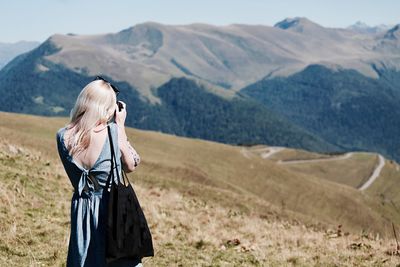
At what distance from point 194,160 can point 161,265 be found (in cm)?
9342

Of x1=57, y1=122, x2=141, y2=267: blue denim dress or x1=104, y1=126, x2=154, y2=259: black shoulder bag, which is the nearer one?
x1=104, y1=126, x2=154, y2=259: black shoulder bag

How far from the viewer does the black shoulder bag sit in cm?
650

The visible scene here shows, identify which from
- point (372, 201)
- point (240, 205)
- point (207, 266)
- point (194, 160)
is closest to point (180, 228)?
point (207, 266)

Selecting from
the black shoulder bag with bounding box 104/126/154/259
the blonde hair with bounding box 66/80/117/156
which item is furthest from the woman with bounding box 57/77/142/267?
the black shoulder bag with bounding box 104/126/154/259

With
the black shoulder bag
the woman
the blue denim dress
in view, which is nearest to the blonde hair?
the woman

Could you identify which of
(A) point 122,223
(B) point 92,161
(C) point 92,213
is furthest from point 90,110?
(A) point 122,223

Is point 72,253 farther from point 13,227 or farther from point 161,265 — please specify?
point 13,227

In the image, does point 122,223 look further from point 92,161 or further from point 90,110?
point 90,110

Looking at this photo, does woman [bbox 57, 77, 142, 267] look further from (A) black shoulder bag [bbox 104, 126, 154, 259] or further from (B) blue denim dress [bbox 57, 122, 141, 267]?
(A) black shoulder bag [bbox 104, 126, 154, 259]

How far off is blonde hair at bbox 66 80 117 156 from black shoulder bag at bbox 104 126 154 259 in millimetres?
327

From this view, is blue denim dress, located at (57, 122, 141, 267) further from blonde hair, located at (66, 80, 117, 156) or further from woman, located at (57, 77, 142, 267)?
blonde hair, located at (66, 80, 117, 156)

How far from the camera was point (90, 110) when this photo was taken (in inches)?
264

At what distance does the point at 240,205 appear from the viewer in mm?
38375

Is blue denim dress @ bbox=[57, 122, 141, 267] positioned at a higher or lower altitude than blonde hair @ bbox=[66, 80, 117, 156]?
lower
